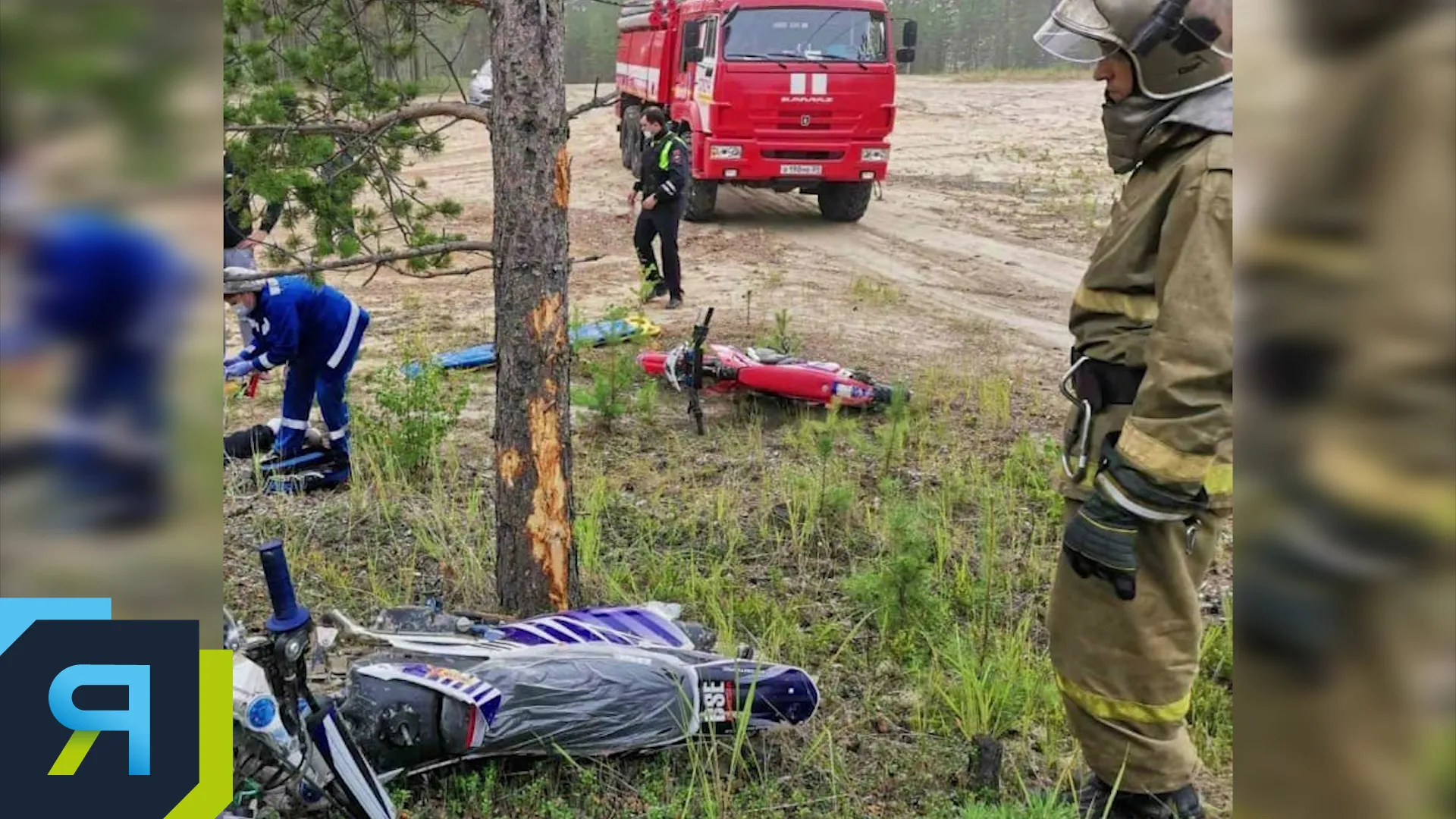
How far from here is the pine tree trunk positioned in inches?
123

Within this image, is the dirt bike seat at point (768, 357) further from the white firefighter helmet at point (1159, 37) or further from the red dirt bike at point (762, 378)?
the white firefighter helmet at point (1159, 37)

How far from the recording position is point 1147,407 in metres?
2.21

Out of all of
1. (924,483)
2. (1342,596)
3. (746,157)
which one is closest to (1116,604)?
(1342,596)

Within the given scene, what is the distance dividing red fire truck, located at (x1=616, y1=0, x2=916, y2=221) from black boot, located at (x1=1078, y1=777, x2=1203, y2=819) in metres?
10.1

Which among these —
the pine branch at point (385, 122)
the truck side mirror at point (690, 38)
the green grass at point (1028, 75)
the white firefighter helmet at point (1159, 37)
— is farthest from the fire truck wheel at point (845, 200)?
the green grass at point (1028, 75)

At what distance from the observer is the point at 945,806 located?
2.66 meters

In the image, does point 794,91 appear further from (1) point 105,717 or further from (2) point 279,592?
(1) point 105,717

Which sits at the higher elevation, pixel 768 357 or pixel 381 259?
pixel 381 259

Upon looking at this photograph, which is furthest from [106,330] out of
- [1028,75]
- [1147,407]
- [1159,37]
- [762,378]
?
[1028,75]

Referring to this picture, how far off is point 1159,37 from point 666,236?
23.8 feet

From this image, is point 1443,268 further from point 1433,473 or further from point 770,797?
point 770,797

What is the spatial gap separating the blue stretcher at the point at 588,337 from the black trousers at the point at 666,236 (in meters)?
1.29

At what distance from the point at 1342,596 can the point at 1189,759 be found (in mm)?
2344

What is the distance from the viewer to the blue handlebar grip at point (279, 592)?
6.24 ft
